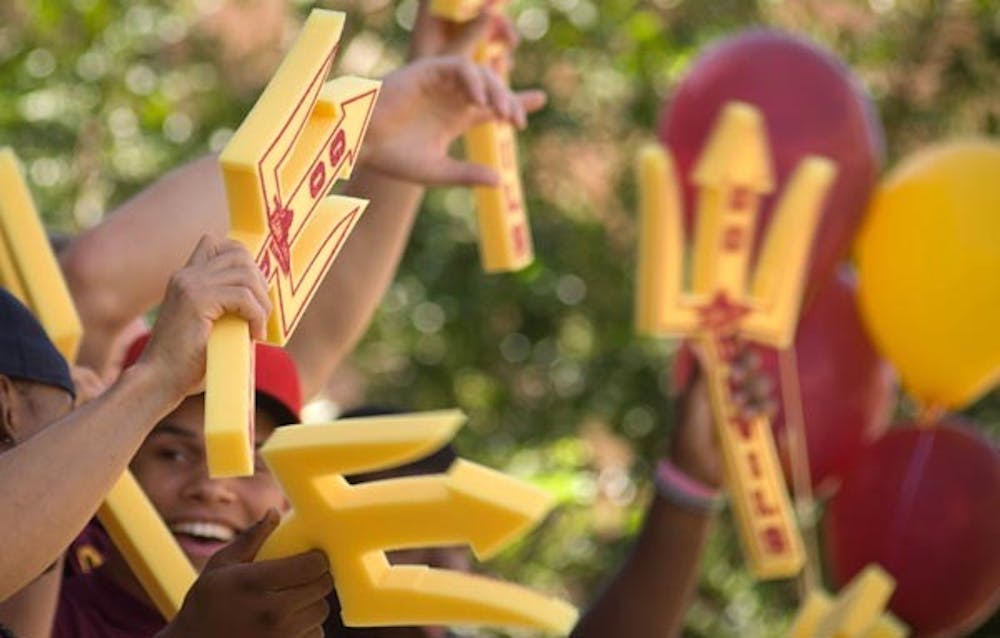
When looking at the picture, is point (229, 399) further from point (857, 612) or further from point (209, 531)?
point (857, 612)

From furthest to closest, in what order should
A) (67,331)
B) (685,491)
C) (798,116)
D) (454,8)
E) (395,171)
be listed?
(798,116) < (685,491) < (454,8) < (395,171) < (67,331)

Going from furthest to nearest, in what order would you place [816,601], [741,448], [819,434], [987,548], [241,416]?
1. [819,434]
2. [987,548]
3. [741,448]
4. [816,601]
5. [241,416]

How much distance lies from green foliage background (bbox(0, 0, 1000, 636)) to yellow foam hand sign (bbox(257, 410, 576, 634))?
12.2 feet

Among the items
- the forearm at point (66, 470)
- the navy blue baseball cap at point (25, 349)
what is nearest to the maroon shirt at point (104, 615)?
the navy blue baseball cap at point (25, 349)

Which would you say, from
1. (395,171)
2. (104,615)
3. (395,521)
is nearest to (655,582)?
(395,171)

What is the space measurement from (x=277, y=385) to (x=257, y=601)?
2.19 feet

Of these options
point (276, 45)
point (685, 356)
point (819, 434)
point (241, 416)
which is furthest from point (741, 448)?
point (276, 45)

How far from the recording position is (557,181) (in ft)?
19.2

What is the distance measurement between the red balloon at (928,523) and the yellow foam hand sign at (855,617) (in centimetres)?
88

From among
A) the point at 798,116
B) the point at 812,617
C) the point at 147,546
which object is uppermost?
the point at 147,546

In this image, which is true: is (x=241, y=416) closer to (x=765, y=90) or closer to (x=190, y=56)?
Answer: (x=765, y=90)

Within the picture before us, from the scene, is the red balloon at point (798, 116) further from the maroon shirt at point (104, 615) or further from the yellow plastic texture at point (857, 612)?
the maroon shirt at point (104, 615)

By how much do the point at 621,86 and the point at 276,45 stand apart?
895 mm

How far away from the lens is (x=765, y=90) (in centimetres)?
395
